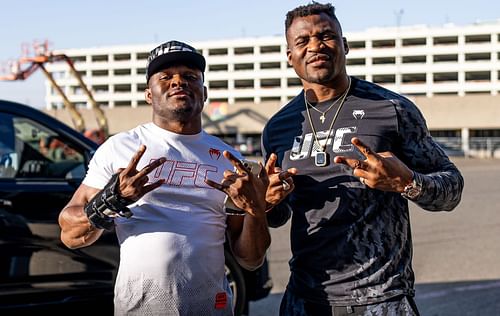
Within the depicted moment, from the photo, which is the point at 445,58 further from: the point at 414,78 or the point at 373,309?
the point at 373,309

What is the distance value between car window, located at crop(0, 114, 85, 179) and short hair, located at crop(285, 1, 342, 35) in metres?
2.86

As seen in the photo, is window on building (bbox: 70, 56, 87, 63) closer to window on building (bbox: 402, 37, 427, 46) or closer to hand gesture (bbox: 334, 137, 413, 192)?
window on building (bbox: 402, 37, 427, 46)

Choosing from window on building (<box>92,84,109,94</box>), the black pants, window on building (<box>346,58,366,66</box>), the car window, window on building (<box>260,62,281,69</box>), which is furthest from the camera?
window on building (<box>92,84,109,94</box>)

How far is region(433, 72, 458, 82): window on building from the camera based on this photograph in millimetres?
90250

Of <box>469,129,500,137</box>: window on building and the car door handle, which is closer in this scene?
the car door handle

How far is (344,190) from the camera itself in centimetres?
288

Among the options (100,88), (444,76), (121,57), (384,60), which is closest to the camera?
(444,76)

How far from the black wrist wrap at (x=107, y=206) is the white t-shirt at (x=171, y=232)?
134 millimetres

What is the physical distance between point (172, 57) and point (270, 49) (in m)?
96.0

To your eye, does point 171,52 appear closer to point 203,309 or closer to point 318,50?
point 318,50

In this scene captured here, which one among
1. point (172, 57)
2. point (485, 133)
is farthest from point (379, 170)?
point (485, 133)

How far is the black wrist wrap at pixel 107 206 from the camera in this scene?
254 cm

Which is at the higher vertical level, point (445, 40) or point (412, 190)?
Result: point (445, 40)

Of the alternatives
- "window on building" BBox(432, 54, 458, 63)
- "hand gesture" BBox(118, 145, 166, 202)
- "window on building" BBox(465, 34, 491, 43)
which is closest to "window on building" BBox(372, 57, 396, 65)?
"window on building" BBox(432, 54, 458, 63)
